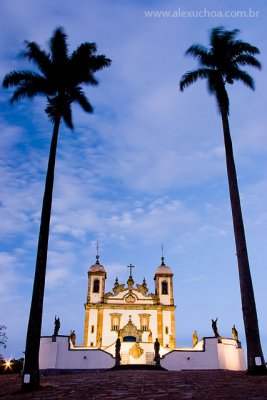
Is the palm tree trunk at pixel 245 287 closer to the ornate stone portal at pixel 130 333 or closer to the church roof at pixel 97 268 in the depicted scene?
the ornate stone portal at pixel 130 333

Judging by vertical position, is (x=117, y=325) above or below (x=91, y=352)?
above

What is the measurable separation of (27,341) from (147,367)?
17.4 m

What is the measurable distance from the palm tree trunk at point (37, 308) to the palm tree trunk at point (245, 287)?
6.91m

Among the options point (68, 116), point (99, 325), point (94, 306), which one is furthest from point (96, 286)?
point (68, 116)

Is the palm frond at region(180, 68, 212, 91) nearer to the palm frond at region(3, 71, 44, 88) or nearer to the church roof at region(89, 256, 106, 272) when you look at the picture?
the palm frond at region(3, 71, 44, 88)

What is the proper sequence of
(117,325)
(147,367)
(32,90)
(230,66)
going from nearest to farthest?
(32,90)
(230,66)
(147,367)
(117,325)

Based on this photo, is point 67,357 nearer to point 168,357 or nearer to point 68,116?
point 168,357

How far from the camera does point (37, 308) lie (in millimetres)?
11344

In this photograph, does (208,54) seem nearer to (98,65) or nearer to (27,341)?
(98,65)

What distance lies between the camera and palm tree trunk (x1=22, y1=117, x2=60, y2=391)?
10453mm

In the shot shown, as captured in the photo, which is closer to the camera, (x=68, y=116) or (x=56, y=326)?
(x=68, y=116)

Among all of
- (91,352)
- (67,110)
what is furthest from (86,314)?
(67,110)

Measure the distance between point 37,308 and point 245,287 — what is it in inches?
284

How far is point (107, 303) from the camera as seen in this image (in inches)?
1861
